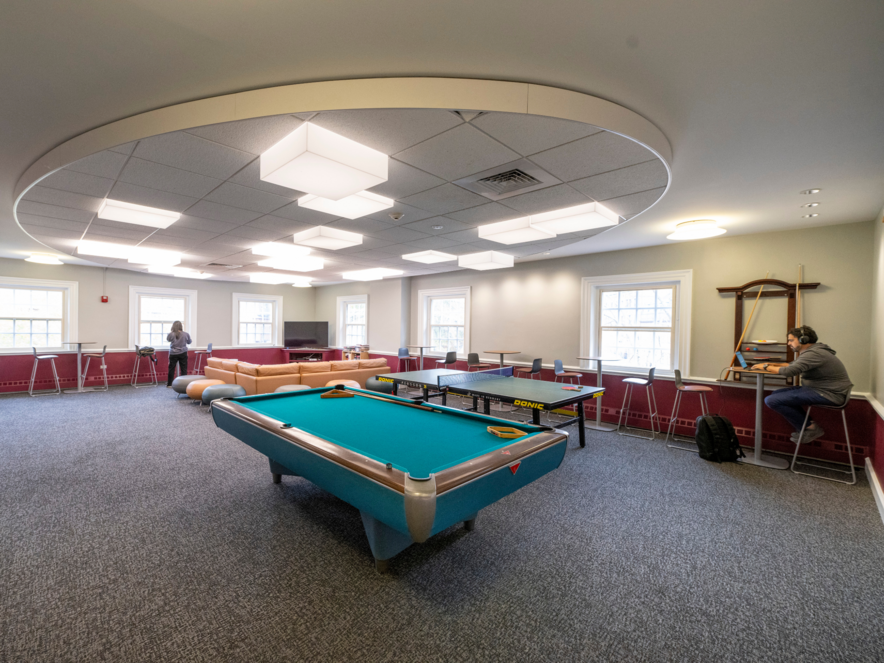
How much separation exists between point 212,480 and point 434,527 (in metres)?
2.97

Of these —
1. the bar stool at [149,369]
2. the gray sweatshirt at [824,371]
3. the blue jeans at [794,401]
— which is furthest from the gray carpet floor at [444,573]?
the bar stool at [149,369]

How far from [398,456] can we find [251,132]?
6.88ft

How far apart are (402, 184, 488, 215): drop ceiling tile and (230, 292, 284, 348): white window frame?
900 cm

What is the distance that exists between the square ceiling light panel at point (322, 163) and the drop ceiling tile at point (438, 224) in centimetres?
148

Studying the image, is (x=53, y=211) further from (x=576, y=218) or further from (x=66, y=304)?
(x=66, y=304)

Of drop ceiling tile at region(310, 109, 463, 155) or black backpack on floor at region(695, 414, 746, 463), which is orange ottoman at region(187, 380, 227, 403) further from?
black backpack on floor at region(695, 414, 746, 463)

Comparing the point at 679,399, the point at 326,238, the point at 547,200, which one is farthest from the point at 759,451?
the point at 326,238

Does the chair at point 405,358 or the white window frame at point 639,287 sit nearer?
the white window frame at point 639,287

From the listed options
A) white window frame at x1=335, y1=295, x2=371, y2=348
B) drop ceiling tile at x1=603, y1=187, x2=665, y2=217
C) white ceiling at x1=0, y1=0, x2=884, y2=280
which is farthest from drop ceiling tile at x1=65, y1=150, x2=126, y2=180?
white window frame at x1=335, y1=295, x2=371, y2=348

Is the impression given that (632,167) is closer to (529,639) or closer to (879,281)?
(529,639)

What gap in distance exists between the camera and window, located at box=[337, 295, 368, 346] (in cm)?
1088

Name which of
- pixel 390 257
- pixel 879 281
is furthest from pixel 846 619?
pixel 390 257

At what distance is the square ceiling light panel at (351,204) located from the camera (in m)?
3.47

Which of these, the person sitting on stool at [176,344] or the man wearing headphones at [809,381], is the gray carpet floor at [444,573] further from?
the person sitting on stool at [176,344]
